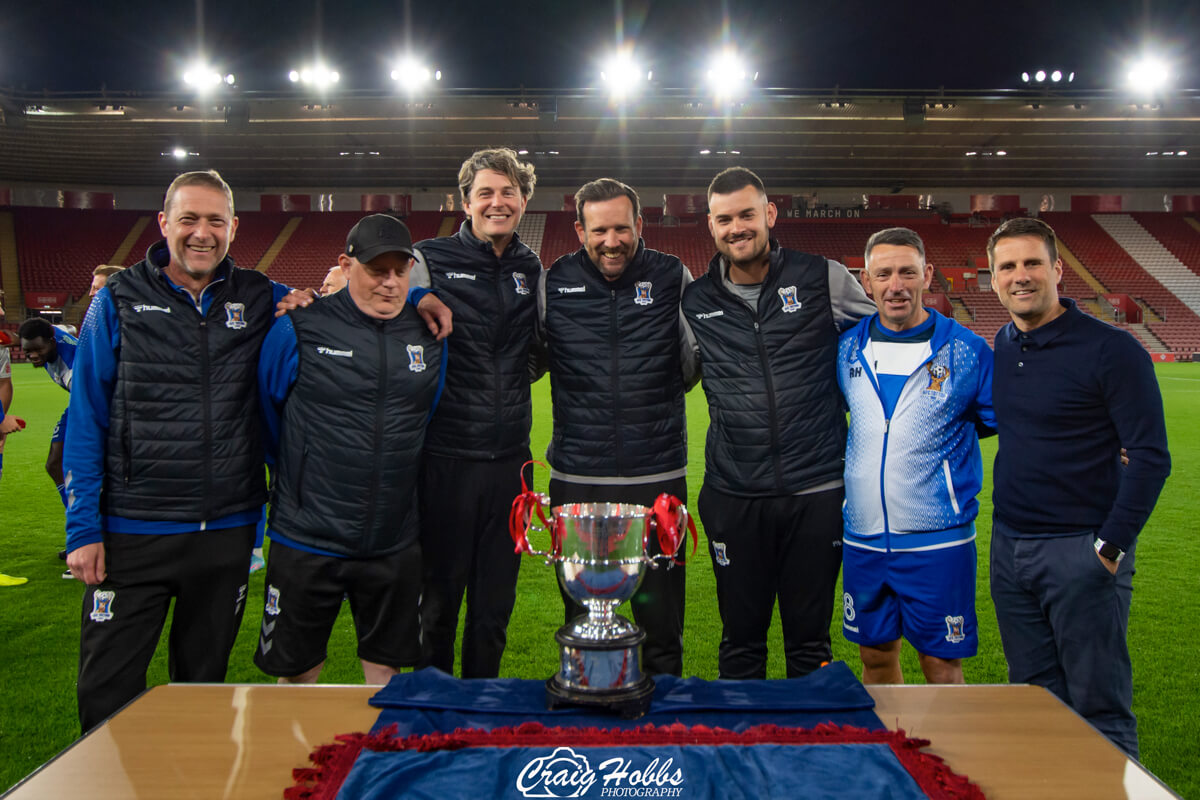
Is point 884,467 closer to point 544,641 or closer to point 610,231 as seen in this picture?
point 610,231

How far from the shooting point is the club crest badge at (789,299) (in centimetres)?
282

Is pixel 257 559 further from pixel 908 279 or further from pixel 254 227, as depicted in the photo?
pixel 254 227

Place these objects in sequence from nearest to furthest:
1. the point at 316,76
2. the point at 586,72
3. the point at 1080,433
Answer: the point at 1080,433 < the point at 316,76 < the point at 586,72

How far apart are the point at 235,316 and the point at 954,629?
2.42 m

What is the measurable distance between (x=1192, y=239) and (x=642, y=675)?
122ft

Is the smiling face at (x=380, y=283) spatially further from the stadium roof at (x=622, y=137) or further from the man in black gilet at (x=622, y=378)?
the stadium roof at (x=622, y=137)

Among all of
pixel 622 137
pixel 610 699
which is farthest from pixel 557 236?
pixel 610 699

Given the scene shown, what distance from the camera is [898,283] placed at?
8.56 feet

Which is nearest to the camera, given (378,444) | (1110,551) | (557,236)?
(1110,551)

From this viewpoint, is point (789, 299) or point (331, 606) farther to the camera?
point (789, 299)

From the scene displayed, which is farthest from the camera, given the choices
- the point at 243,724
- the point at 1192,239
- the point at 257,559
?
the point at 1192,239

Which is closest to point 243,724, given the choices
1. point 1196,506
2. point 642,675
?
point 642,675

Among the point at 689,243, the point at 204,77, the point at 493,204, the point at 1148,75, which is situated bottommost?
the point at 493,204

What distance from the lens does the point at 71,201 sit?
101 ft
